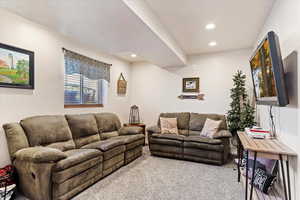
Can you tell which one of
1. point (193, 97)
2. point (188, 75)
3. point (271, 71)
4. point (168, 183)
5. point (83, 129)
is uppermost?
point (188, 75)

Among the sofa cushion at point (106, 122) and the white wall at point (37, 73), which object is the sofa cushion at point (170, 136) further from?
the white wall at point (37, 73)

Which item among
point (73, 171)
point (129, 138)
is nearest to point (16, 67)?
point (73, 171)

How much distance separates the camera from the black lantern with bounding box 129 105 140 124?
529cm

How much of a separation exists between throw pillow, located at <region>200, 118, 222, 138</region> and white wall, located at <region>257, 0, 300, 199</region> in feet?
5.01

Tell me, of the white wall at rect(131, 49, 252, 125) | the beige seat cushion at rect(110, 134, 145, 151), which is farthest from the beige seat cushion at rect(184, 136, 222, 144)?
the white wall at rect(131, 49, 252, 125)

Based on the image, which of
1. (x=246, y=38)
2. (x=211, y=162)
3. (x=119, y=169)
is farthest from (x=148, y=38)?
(x=211, y=162)

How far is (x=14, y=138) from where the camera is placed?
7.13ft

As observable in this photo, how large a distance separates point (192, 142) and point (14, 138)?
3029 millimetres

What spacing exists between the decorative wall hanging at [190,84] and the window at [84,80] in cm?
212

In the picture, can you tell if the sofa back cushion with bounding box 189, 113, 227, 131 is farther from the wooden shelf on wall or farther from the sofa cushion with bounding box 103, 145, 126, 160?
the sofa cushion with bounding box 103, 145, 126, 160

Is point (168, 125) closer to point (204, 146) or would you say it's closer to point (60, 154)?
point (204, 146)

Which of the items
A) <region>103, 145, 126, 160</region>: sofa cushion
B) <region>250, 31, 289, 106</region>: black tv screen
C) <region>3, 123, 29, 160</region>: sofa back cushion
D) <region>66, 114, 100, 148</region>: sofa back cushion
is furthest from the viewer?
<region>66, 114, 100, 148</region>: sofa back cushion

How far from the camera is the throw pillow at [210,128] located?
3.62m

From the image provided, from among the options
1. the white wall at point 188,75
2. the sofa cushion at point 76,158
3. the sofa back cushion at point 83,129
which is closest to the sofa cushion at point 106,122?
the sofa back cushion at point 83,129
